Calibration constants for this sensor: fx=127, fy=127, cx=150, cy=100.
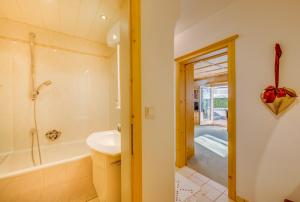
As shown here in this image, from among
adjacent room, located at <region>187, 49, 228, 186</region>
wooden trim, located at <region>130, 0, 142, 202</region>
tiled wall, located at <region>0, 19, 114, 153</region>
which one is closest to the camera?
wooden trim, located at <region>130, 0, 142, 202</region>

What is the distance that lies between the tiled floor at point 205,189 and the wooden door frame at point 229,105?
0.41 ft

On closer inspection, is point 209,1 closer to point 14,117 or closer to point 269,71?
point 269,71

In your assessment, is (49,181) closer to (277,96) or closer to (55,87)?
(55,87)

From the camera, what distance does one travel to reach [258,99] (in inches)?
55.5

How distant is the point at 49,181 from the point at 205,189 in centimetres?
197

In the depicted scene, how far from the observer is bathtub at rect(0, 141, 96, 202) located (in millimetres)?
1262

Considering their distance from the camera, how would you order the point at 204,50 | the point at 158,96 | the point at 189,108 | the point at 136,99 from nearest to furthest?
the point at 136,99, the point at 158,96, the point at 204,50, the point at 189,108

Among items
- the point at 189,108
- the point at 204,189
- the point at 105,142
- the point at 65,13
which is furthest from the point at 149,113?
the point at 65,13

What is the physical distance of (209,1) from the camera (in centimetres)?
159

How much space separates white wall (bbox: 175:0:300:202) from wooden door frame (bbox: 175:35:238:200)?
0.18ft

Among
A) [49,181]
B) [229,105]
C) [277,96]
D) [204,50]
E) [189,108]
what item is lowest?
[49,181]

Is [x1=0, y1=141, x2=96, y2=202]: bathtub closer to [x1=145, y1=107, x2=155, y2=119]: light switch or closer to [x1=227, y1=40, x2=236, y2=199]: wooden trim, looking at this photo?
[x1=145, y1=107, x2=155, y2=119]: light switch

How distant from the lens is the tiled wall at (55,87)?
1947 mm

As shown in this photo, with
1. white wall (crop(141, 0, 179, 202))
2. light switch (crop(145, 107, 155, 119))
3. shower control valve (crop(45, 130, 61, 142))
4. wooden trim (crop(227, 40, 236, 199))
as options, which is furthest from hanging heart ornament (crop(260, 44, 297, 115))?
shower control valve (crop(45, 130, 61, 142))
